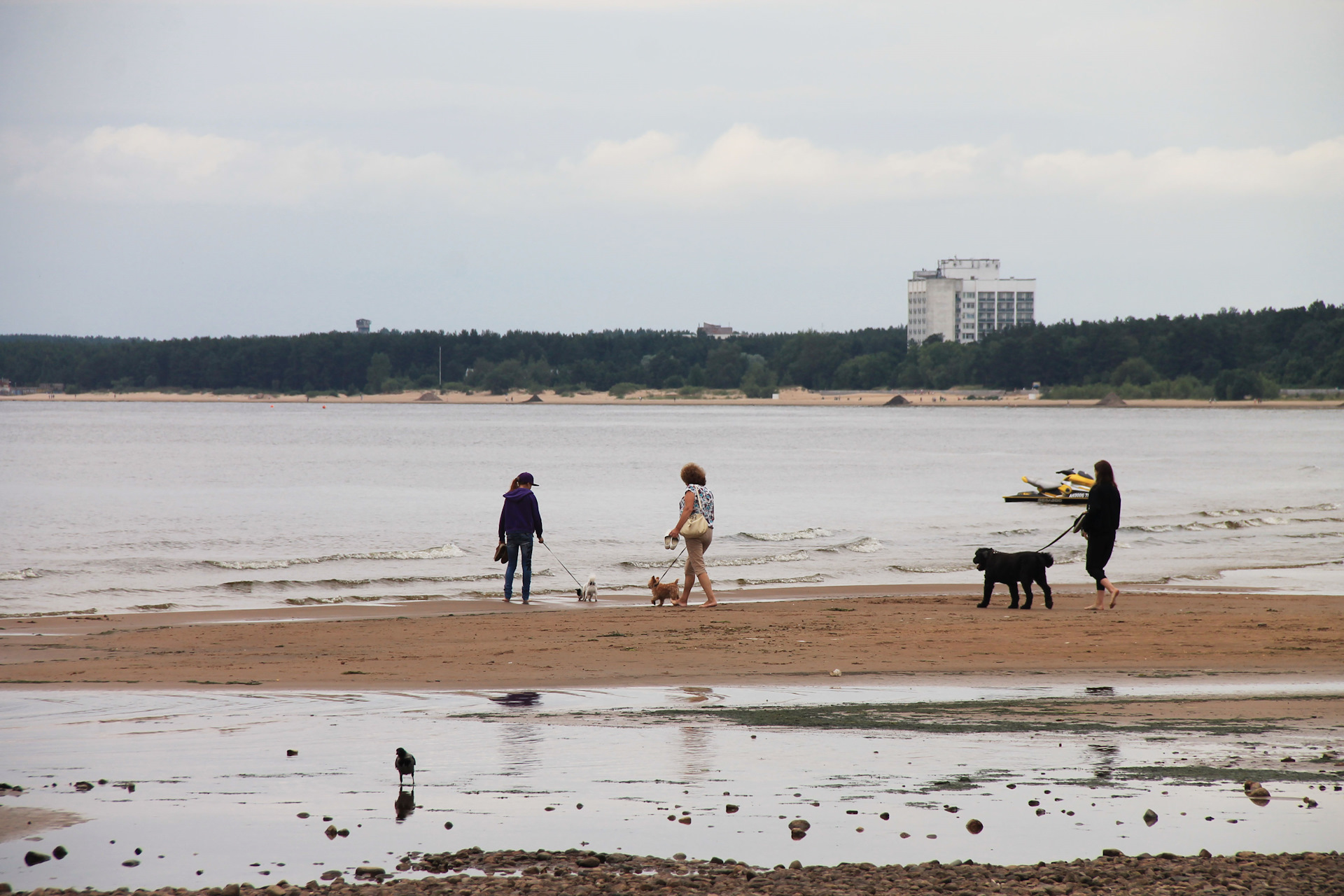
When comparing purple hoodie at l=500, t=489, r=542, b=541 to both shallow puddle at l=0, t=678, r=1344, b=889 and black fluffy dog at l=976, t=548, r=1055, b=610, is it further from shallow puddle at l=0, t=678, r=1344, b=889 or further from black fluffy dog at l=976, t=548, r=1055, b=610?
shallow puddle at l=0, t=678, r=1344, b=889

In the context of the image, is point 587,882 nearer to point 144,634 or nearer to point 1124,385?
point 144,634

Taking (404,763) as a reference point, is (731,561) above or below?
below

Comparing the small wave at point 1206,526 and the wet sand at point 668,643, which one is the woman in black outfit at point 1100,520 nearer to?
the wet sand at point 668,643

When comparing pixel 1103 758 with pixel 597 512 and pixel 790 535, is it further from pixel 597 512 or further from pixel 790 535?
pixel 597 512

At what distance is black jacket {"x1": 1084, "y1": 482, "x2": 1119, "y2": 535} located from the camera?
1438cm

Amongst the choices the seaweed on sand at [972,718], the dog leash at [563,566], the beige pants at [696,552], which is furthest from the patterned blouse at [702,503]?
the seaweed on sand at [972,718]

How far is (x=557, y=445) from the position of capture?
86562 mm

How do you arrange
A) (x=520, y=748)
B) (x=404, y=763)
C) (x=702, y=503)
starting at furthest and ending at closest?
(x=702, y=503) → (x=520, y=748) → (x=404, y=763)

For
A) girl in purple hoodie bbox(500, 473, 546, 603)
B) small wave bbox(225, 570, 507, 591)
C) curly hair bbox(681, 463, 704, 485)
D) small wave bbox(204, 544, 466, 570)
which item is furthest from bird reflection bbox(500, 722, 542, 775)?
small wave bbox(204, 544, 466, 570)

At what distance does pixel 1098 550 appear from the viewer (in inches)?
575

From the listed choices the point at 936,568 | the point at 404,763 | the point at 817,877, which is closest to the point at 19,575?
the point at 936,568

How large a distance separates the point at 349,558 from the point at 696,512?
11309mm

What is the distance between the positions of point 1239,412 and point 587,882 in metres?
179

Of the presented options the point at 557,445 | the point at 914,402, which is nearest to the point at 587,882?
the point at 557,445
